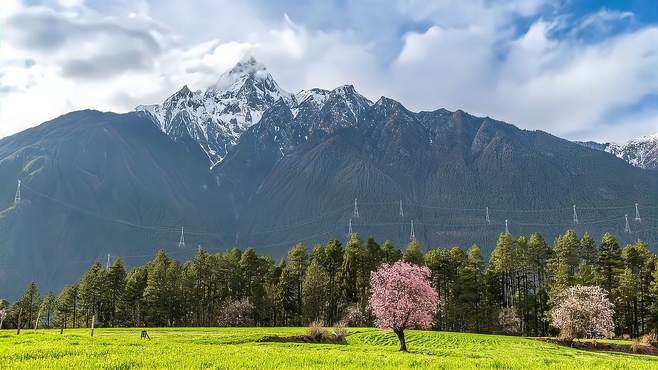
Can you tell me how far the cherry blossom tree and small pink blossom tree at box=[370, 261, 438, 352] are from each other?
2974cm

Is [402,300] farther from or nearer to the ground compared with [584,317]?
farther from the ground

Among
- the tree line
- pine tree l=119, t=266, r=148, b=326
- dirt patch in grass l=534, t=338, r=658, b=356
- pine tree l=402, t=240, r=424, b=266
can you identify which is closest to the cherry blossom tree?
dirt patch in grass l=534, t=338, r=658, b=356

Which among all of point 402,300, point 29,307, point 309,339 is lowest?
point 29,307

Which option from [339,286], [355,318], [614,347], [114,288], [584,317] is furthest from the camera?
[114,288]

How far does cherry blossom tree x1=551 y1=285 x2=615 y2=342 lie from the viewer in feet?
235

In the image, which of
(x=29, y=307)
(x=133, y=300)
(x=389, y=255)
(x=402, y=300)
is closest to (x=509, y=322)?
(x=389, y=255)

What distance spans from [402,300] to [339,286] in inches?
2285

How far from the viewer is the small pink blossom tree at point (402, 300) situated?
5003 cm

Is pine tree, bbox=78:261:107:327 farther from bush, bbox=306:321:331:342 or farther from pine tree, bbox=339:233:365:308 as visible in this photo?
bush, bbox=306:321:331:342

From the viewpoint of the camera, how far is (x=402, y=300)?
165ft

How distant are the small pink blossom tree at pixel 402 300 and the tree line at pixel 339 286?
46.4 metres

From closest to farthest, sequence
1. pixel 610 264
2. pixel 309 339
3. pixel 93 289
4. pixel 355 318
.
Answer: pixel 309 339 < pixel 610 264 < pixel 355 318 < pixel 93 289

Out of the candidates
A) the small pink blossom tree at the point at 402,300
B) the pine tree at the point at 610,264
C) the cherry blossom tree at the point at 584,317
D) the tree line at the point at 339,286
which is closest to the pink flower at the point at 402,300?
the small pink blossom tree at the point at 402,300

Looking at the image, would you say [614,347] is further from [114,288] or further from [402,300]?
[114,288]
